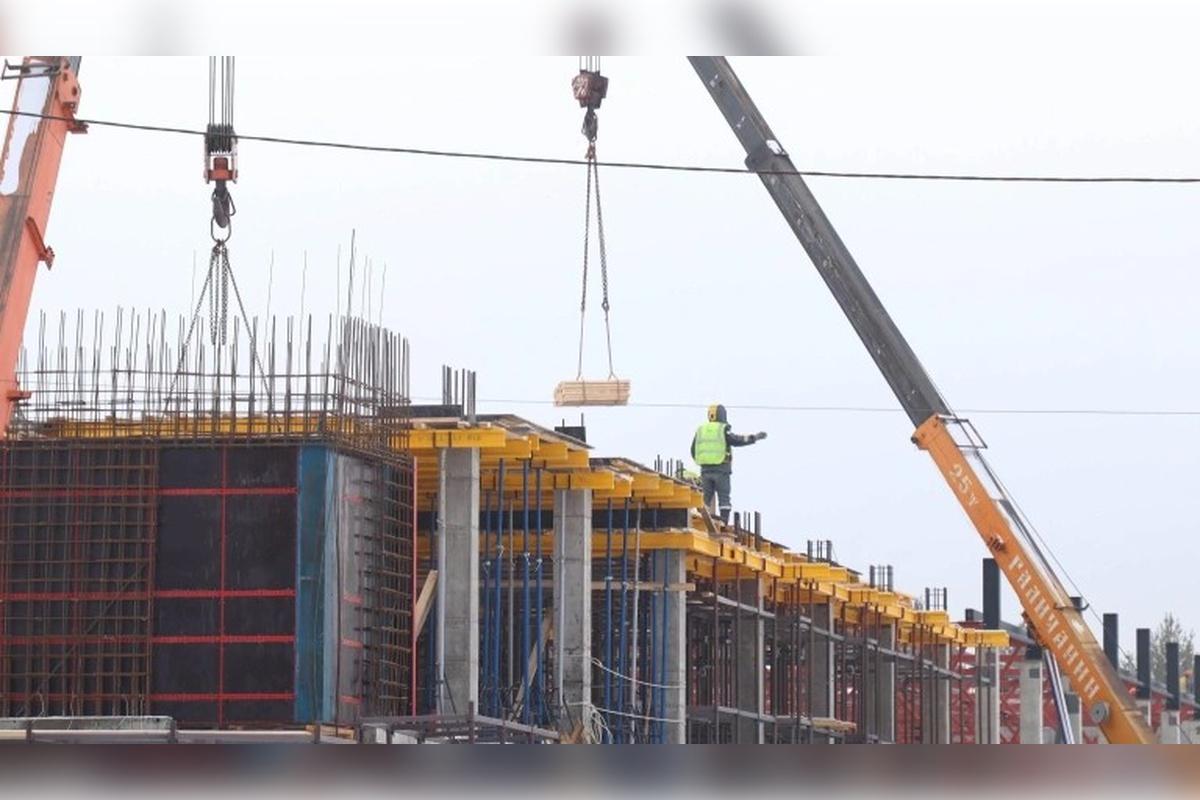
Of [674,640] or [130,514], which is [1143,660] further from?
[130,514]

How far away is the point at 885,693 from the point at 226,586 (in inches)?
1206

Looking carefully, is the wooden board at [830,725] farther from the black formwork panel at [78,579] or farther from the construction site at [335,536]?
the black formwork panel at [78,579]

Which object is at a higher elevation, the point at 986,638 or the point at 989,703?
the point at 986,638

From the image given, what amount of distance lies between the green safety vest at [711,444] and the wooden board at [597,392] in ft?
45.6

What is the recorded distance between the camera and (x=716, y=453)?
4112cm

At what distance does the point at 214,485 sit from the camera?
24.7 metres

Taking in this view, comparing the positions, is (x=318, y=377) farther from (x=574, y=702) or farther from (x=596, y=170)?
(x=574, y=702)

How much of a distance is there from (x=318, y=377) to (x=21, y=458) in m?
3.82

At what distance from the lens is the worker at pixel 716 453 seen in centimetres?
4091

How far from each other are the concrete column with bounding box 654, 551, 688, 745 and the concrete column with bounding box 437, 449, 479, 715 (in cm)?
705

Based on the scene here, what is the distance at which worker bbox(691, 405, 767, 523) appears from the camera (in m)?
40.9

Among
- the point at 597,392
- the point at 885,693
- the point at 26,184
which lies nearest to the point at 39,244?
the point at 26,184
